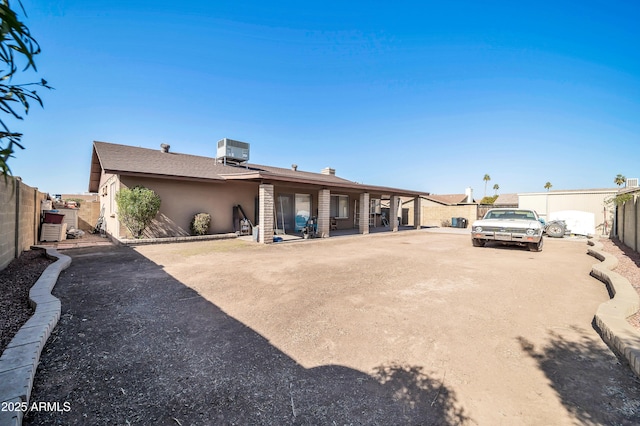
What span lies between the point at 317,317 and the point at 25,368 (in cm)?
307

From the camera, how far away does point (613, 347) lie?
3283 millimetres

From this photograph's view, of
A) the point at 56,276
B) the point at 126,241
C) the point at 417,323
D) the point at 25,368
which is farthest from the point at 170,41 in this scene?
the point at 417,323

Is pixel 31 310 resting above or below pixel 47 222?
below

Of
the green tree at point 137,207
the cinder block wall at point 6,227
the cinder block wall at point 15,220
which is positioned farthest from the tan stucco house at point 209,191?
the cinder block wall at point 6,227

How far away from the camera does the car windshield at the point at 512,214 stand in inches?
417

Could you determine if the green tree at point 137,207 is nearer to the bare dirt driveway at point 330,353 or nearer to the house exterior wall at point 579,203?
the bare dirt driveway at point 330,353

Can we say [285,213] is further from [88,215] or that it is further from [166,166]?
[88,215]

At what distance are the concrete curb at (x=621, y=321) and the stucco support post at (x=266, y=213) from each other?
967 centimetres

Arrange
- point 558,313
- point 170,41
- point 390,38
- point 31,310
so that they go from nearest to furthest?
point 31,310 → point 558,313 → point 170,41 → point 390,38

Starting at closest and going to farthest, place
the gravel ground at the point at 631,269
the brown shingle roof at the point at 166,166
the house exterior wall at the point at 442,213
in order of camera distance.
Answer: the gravel ground at the point at 631,269 < the brown shingle roof at the point at 166,166 < the house exterior wall at the point at 442,213

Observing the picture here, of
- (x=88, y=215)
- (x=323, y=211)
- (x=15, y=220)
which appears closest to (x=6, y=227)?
(x=15, y=220)

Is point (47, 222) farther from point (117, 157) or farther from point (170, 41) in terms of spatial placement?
point (170, 41)

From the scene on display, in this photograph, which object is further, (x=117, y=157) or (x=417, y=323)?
(x=117, y=157)

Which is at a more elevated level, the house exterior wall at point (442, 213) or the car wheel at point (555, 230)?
the house exterior wall at point (442, 213)
